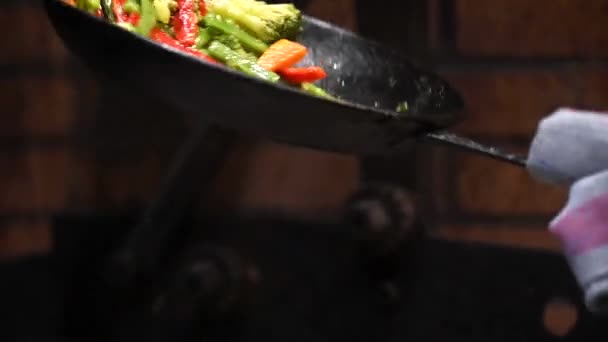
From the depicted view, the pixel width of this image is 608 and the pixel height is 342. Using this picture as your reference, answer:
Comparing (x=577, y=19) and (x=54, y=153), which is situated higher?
(x=577, y=19)

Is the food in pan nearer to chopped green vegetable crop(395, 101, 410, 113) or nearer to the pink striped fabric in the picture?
chopped green vegetable crop(395, 101, 410, 113)

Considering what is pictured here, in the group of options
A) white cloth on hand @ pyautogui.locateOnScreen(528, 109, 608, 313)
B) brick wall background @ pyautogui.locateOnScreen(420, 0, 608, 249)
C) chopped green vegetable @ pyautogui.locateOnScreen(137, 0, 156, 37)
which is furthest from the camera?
brick wall background @ pyautogui.locateOnScreen(420, 0, 608, 249)

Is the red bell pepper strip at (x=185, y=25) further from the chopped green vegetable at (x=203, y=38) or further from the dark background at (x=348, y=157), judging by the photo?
the dark background at (x=348, y=157)

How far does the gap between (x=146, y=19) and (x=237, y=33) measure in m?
0.06

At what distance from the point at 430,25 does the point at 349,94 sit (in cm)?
27

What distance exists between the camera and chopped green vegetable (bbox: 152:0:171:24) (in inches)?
22.9

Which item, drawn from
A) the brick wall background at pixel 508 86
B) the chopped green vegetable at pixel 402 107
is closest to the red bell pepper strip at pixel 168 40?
the chopped green vegetable at pixel 402 107

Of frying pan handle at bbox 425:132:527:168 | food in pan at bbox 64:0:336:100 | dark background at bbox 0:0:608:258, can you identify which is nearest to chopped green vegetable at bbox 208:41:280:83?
food in pan at bbox 64:0:336:100

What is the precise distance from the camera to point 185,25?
0.59m

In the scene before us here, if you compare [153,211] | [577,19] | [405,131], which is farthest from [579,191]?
[153,211]

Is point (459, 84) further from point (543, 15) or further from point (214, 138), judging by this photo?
point (214, 138)

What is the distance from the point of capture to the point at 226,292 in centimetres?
85

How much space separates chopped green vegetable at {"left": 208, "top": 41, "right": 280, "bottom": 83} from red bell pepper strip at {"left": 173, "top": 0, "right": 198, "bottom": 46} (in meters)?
0.01

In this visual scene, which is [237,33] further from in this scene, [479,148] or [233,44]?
[479,148]
